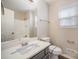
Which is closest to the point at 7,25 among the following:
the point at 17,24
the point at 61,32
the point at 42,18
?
the point at 17,24

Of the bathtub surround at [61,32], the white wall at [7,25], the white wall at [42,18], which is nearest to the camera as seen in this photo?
the white wall at [7,25]

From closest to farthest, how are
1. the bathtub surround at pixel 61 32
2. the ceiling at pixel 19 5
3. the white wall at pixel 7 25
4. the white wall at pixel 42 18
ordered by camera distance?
the white wall at pixel 7 25
the ceiling at pixel 19 5
the bathtub surround at pixel 61 32
the white wall at pixel 42 18

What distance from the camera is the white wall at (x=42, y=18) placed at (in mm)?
2139

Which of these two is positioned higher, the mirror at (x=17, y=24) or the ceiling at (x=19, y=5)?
the ceiling at (x=19, y=5)

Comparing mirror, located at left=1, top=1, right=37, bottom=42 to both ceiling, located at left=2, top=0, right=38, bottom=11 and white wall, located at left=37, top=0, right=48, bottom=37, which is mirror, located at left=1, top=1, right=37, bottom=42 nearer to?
ceiling, located at left=2, top=0, right=38, bottom=11

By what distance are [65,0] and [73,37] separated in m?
1.10

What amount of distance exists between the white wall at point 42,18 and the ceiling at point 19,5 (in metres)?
0.24

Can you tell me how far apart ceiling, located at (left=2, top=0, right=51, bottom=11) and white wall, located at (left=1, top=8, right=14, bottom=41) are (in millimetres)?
96

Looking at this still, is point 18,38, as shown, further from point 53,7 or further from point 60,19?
point 53,7

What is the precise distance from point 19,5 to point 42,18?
3.07ft

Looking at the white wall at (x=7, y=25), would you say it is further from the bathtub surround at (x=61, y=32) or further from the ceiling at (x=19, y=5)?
the bathtub surround at (x=61, y=32)

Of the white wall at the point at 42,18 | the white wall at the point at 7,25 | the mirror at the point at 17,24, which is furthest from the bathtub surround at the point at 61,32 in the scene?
the white wall at the point at 7,25

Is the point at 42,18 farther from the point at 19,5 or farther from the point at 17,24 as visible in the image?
the point at 17,24

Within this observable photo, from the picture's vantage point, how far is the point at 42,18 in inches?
88.6
